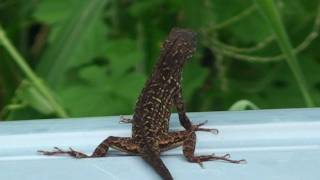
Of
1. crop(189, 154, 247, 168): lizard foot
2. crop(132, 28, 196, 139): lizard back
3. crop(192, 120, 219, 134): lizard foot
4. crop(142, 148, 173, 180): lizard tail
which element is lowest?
crop(142, 148, 173, 180): lizard tail

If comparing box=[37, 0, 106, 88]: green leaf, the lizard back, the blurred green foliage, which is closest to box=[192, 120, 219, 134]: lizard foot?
the lizard back

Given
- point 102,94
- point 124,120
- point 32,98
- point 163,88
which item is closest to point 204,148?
point 124,120

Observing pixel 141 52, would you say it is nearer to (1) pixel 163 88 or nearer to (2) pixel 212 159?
(1) pixel 163 88

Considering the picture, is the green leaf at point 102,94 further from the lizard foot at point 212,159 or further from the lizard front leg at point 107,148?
the lizard foot at point 212,159

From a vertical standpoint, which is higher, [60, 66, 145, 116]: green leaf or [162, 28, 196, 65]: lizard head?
[162, 28, 196, 65]: lizard head

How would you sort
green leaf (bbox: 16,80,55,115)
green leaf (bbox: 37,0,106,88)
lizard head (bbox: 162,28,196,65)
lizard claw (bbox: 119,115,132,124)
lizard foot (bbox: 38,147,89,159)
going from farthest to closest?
green leaf (bbox: 37,0,106,88)
green leaf (bbox: 16,80,55,115)
lizard head (bbox: 162,28,196,65)
lizard claw (bbox: 119,115,132,124)
lizard foot (bbox: 38,147,89,159)

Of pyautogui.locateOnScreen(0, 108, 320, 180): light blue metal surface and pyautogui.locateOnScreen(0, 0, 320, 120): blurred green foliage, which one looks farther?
pyautogui.locateOnScreen(0, 0, 320, 120): blurred green foliage

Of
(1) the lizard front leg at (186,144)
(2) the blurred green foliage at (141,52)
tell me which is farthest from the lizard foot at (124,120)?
(2) the blurred green foliage at (141,52)

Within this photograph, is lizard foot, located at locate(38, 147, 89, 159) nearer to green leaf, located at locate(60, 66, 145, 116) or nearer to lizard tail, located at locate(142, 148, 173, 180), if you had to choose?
lizard tail, located at locate(142, 148, 173, 180)
